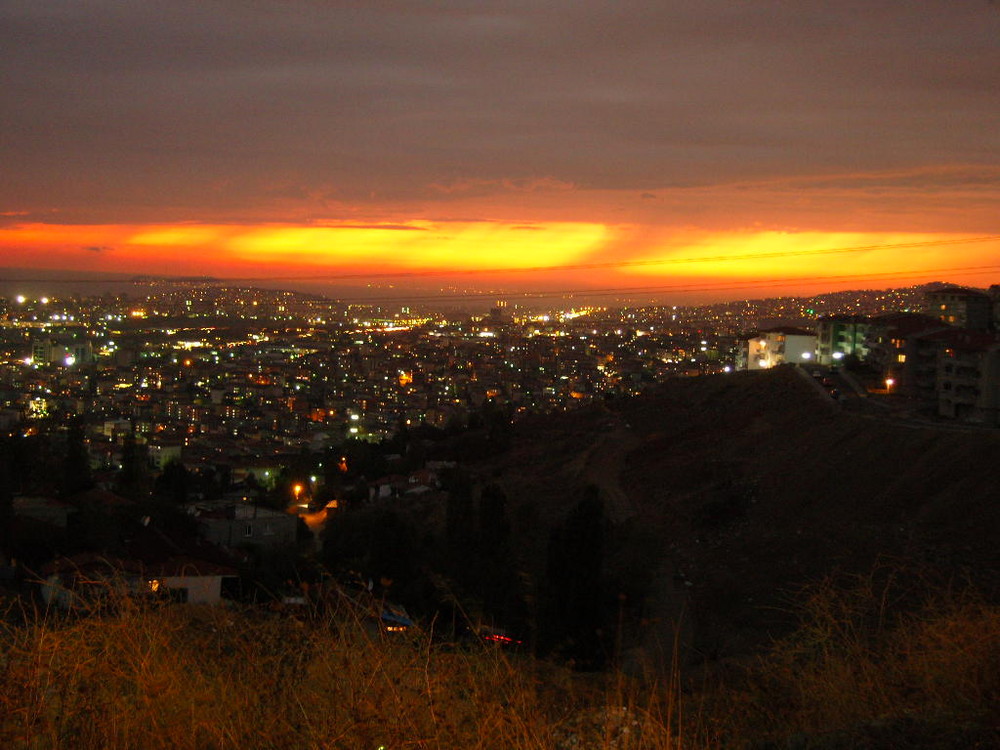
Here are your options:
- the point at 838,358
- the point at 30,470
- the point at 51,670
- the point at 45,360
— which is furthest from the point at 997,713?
the point at 45,360

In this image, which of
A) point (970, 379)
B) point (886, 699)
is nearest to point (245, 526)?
point (970, 379)

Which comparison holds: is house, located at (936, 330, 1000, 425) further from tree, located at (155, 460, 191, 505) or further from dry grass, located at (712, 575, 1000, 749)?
tree, located at (155, 460, 191, 505)

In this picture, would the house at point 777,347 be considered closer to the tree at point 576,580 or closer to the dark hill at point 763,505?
the dark hill at point 763,505

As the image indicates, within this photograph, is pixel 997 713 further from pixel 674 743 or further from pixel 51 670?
pixel 51 670

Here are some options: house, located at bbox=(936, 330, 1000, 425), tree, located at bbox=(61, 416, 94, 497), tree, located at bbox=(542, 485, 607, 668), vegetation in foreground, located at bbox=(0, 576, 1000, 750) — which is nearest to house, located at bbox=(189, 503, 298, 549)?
tree, located at bbox=(61, 416, 94, 497)

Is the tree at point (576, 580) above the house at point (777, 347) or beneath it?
beneath

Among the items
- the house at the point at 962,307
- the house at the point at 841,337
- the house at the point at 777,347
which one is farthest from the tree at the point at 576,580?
the house at the point at 962,307

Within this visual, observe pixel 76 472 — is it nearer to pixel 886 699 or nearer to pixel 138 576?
pixel 138 576
